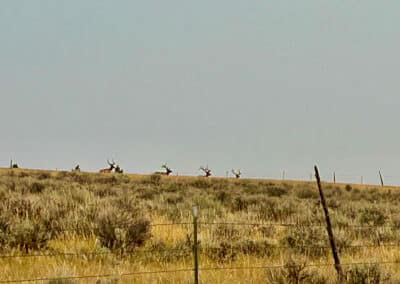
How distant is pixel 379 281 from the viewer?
8414 mm

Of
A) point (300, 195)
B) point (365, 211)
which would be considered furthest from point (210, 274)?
point (300, 195)

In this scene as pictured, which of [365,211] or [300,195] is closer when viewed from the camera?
[365,211]

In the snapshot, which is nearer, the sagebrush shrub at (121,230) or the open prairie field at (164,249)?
the open prairie field at (164,249)

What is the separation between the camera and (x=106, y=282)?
7.28 meters

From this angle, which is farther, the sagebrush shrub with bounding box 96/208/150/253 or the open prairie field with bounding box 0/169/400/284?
the sagebrush shrub with bounding box 96/208/150/253

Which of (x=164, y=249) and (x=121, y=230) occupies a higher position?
(x=121, y=230)

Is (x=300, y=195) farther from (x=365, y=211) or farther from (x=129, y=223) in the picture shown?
(x=129, y=223)

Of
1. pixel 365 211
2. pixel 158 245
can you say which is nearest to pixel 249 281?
pixel 158 245

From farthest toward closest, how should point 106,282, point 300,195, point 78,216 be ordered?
point 300,195, point 78,216, point 106,282

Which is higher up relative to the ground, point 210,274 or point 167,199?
point 167,199

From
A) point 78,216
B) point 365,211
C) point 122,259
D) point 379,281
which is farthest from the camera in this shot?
point 365,211

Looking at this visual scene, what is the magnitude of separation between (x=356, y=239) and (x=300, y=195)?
736 inches

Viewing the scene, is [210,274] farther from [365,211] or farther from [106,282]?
[365,211]

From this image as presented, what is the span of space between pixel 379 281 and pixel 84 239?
554cm
